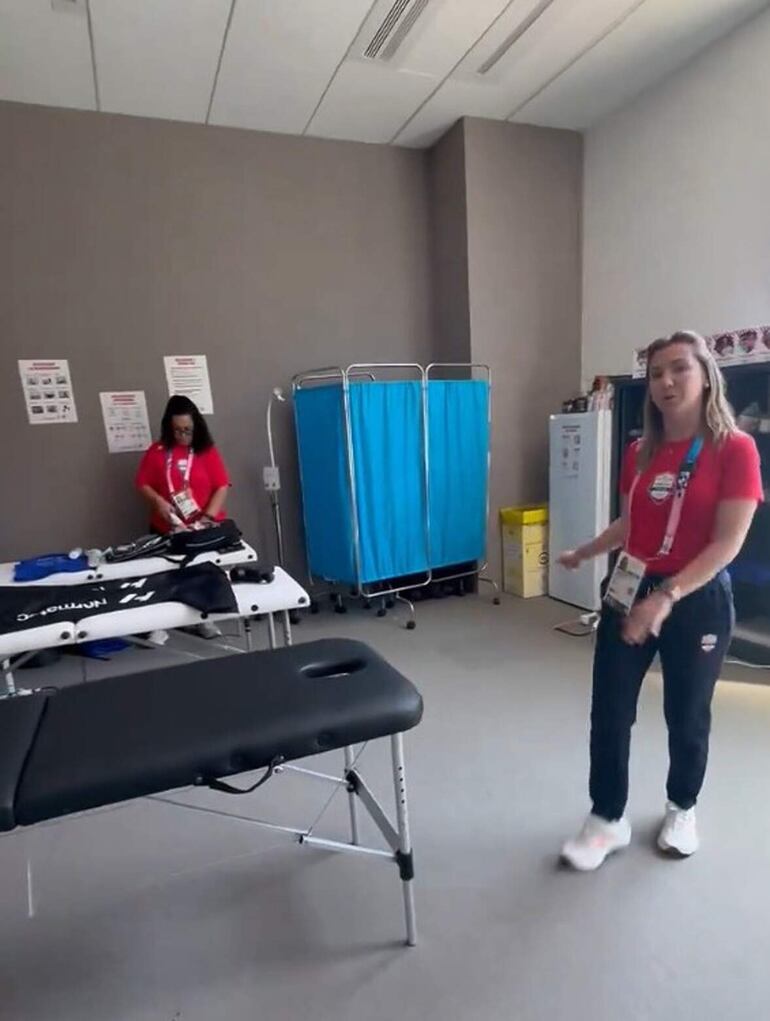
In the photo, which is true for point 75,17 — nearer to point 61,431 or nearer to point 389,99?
point 389,99

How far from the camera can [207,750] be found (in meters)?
1.12

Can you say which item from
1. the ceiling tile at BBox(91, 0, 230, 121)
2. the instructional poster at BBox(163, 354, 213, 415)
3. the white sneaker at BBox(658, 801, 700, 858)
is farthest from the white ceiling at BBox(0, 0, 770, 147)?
the white sneaker at BBox(658, 801, 700, 858)

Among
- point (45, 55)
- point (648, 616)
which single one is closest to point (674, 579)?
point (648, 616)

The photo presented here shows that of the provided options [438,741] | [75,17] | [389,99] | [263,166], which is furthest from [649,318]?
[75,17]

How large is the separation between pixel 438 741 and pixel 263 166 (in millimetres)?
3497

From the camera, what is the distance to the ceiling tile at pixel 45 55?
2643 mm

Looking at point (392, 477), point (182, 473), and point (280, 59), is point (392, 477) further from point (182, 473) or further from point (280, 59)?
point (280, 59)

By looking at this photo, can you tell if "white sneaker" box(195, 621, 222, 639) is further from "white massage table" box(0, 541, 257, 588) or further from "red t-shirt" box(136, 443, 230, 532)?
"white massage table" box(0, 541, 257, 588)

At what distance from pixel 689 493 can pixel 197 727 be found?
4.01ft

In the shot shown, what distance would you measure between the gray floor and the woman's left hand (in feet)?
2.21

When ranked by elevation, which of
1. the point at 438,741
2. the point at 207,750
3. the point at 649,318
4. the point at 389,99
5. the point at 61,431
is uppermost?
the point at 389,99

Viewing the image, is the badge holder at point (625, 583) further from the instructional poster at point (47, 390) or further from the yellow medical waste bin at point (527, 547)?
the instructional poster at point (47, 390)

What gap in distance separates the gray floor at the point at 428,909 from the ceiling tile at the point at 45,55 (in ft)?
10.7

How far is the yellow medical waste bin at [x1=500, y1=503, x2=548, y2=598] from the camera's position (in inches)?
157
